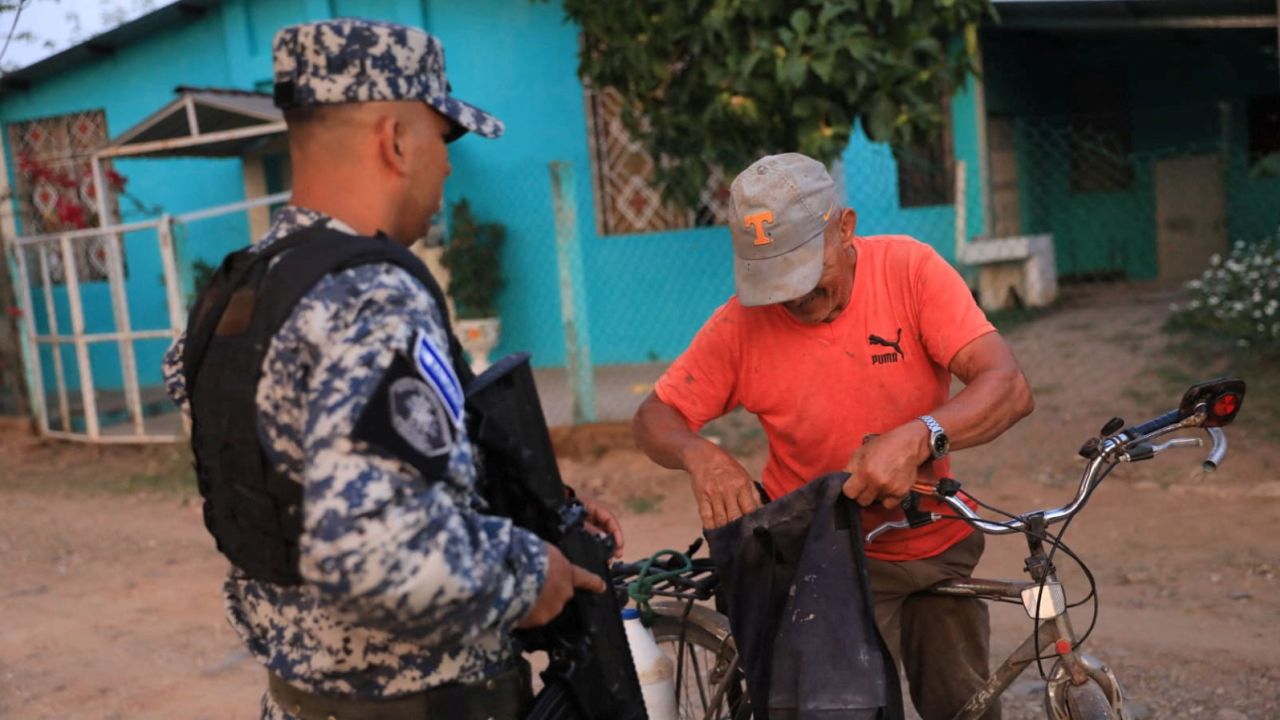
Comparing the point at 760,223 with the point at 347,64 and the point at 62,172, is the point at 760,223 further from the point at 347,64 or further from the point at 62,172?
the point at 62,172

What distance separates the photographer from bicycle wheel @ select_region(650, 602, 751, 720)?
2887 mm

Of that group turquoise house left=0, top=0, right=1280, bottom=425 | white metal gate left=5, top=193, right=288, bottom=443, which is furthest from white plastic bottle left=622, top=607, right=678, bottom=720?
white metal gate left=5, top=193, right=288, bottom=443

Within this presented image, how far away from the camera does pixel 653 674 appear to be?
115 inches

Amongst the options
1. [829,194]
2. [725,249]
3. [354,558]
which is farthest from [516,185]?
[354,558]

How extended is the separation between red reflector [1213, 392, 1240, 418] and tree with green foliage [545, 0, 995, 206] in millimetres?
4523

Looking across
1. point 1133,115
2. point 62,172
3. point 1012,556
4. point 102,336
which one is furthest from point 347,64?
point 1133,115

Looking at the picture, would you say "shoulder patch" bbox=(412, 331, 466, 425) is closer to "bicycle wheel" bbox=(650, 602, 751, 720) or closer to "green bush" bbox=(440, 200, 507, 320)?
"bicycle wheel" bbox=(650, 602, 751, 720)

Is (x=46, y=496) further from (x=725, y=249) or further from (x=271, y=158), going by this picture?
(x=725, y=249)

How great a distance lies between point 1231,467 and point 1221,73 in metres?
7.62

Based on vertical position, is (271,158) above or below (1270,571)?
above

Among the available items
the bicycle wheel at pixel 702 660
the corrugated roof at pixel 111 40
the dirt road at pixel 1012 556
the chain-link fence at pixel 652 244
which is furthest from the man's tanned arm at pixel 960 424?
the corrugated roof at pixel 111 40

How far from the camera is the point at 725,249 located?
33.9 ft

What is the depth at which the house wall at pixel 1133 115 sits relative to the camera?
12.0 meters

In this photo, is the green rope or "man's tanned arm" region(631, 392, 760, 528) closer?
"man's tanned arm" region(631, 392, 760, 528)
